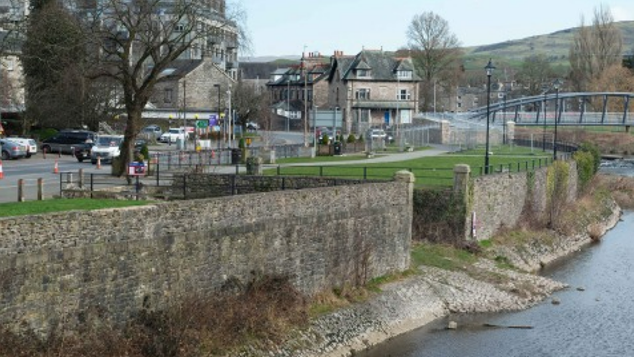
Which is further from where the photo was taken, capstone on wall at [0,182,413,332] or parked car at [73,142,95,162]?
parked car at [73,142,95,162]

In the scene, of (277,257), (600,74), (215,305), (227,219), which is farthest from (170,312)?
(600,74)

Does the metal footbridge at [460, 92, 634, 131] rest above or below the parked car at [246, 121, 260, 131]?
above

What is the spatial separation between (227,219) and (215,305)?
6.95 feet

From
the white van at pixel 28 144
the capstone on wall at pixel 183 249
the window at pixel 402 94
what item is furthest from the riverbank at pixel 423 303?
the window at pixel 402 94

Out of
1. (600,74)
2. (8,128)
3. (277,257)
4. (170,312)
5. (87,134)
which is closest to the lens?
(170,312)

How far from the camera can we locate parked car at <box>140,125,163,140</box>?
3246 inches

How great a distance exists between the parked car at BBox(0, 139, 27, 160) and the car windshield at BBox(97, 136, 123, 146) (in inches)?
240

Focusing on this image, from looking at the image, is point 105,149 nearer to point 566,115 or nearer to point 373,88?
point 373,88

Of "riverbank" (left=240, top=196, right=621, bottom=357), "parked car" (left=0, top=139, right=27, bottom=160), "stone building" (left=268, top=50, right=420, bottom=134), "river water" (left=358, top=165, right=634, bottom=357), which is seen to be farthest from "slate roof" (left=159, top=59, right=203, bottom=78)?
"river water" (left=358, top=165, right=634, bottom=357)

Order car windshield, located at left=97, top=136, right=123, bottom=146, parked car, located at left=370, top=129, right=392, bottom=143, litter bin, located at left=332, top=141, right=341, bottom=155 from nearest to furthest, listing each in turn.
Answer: car windshield, located at left=97, top=136, right=123, bottom=146
litter bin, located at left=332, top=141, right=341, bottom=155
parked car, located at left=370, top=129, right=392, bottom=143

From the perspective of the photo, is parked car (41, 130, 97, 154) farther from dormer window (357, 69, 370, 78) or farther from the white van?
dormer window (357, 69, 370, 78)

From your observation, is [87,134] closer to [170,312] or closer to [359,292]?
[359,292]

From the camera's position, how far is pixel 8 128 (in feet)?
243

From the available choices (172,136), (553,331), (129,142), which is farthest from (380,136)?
(553,331)
